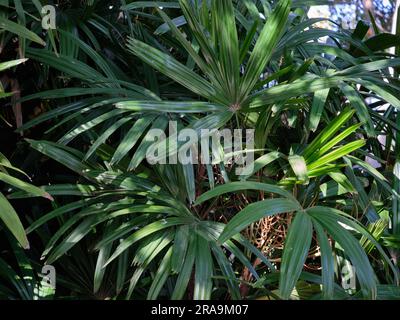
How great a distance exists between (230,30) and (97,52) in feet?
1.69

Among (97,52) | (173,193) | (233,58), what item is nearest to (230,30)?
(233,58)

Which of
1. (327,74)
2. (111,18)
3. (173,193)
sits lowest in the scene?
(173,193)

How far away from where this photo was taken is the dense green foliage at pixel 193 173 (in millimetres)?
1186

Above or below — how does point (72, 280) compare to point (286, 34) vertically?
below

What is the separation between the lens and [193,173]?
131 cm

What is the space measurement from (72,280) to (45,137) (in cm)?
42

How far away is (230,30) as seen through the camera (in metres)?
1.26

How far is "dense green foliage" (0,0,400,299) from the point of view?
1.19 metres

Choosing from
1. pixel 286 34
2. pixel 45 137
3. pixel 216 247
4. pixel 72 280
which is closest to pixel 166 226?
pixel 216 247

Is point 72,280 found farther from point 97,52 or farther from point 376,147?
point 376,147
